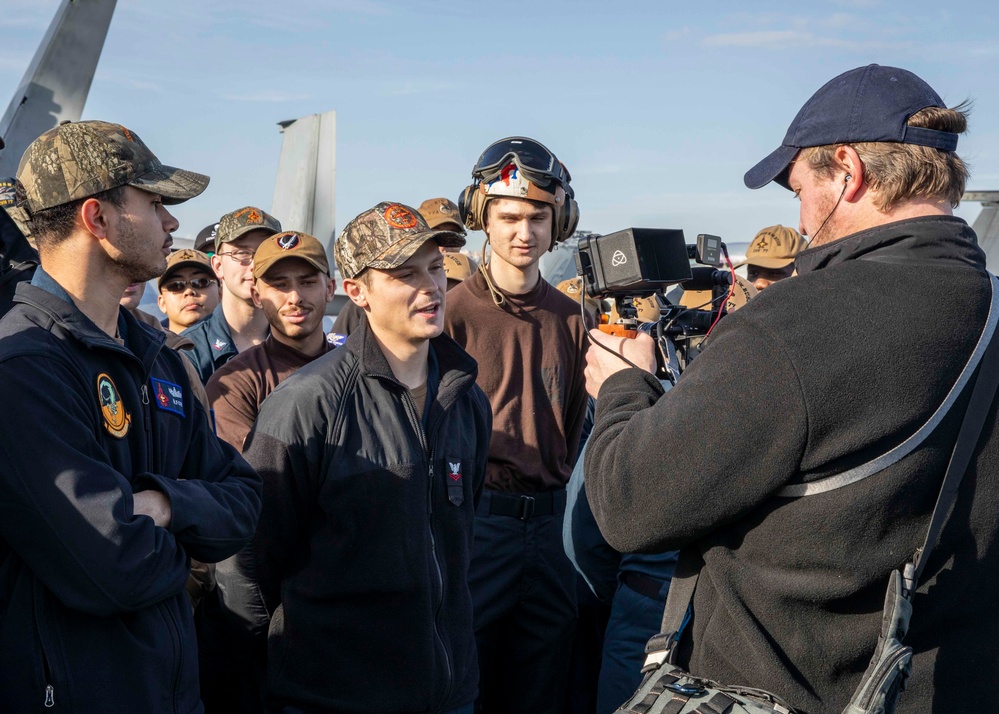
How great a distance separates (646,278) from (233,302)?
11.2 feet

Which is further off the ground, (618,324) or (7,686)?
(618,324)

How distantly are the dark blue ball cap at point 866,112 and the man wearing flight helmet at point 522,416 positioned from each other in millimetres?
2154

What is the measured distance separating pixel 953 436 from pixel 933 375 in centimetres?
14

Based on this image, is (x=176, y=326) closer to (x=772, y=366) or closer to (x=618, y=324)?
(x=618, y=324)

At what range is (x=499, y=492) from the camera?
156 inches

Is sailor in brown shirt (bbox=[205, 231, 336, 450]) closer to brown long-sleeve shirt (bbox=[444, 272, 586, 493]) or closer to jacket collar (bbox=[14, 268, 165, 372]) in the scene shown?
brown long-sleeve shirt (bbox=[444, 272, 586, 493])

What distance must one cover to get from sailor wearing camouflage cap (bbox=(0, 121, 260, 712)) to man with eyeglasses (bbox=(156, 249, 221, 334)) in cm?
333

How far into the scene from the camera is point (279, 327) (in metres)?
4.43

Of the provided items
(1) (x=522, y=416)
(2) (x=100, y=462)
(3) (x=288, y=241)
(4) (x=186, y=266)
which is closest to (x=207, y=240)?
(4) (x=186, y=266)

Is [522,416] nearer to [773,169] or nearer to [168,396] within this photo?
[168,396]

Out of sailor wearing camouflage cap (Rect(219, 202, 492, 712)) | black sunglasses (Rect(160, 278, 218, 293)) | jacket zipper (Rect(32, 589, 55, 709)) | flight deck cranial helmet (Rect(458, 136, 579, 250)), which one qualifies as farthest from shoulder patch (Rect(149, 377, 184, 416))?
black sunglasses (Rect(160, 278, 218, 293))

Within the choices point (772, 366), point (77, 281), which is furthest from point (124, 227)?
point (772, 366)

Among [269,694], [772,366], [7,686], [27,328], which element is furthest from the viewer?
[269,694]

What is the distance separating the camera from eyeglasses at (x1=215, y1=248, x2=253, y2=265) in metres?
5.39
